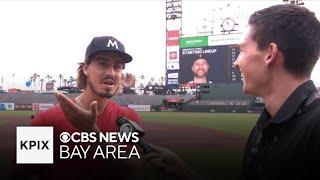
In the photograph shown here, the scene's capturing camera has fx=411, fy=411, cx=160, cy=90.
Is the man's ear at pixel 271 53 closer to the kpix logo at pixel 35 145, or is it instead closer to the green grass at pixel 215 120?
the kpix logo at pixel 35 145

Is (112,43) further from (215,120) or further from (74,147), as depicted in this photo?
(215,120)

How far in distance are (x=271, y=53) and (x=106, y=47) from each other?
4.75 ft

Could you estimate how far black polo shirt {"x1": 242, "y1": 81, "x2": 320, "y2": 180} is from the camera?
96 cm

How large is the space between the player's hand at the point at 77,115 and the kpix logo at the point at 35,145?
0.16 meters

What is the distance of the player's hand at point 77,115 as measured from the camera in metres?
2.46

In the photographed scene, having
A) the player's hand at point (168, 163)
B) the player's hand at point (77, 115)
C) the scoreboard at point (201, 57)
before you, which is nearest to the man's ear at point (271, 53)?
the player's hand at point (168, 163)

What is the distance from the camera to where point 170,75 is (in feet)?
57.4

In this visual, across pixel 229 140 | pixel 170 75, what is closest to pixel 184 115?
pixel 170 75

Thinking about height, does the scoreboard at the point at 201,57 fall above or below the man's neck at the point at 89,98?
above

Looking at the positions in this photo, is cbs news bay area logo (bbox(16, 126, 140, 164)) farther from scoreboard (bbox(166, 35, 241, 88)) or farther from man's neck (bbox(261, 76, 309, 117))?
scoreboard (bbox(166, 35, 241, 88))

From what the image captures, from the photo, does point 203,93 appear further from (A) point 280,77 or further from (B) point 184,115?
(A) point 280,77

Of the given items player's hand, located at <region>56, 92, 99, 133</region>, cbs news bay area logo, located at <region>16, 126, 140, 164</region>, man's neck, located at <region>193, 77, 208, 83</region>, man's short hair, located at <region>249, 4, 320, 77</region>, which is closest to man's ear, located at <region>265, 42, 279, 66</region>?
man's short hair, located at <region>249, 4, 320, 77</region>

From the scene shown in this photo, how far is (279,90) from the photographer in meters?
1.16

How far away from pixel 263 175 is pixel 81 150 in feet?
6.55
